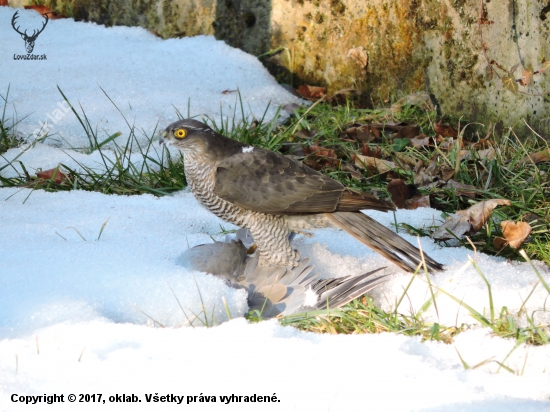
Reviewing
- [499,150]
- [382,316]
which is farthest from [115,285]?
[499,150]

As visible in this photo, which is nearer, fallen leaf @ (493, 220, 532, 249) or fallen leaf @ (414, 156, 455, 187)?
fallen leaf @ (493, 220, 532, 249)

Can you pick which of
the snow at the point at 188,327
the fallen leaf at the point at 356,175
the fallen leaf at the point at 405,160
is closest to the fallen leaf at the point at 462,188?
the snow at the point at 188,327

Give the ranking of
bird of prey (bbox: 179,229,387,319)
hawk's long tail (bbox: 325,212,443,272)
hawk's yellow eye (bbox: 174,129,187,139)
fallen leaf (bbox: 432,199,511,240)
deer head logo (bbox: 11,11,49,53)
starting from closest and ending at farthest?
1. bird of prey (bbox: 179,229,387,319)
2. hawk's long tail (bbox: 325,212,443,272)
3. hawk's yellow eye (bbox: 174,129,187,139)
4. fallen leaf (bbox: 432,199,511,240)
5. deer head logo (bbox: 11,11,49,53)

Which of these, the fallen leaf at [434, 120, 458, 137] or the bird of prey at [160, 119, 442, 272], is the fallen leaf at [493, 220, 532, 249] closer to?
the bird of prey at [160, 119, 442, 272]

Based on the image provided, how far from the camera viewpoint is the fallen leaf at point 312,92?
Result: 254 inches

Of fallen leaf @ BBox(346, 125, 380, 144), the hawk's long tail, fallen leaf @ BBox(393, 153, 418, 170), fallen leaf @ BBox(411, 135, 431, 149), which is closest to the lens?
the hawk's long tail

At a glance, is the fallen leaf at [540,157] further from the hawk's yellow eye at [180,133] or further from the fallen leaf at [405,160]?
the hawk's yellow eye at [180,133]

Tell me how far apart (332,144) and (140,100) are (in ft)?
5.90

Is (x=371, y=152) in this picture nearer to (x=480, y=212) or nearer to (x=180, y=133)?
(x=480, y=212)

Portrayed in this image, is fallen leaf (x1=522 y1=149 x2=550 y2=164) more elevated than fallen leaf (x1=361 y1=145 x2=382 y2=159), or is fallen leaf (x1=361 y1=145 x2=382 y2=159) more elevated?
fallen leaf (x1=522 y1=149 x2=550 y2=164)

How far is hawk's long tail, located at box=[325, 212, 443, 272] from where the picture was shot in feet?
11.8

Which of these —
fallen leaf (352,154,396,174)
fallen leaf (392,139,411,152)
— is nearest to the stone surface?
fallen leaf (392,139,411,152)

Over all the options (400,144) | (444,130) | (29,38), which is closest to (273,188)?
(400,144)

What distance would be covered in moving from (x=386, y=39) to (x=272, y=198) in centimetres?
294
